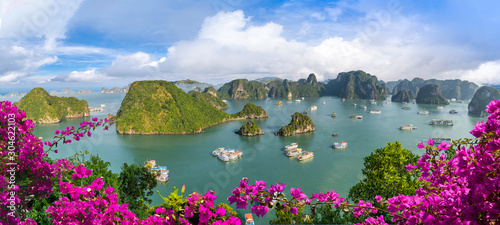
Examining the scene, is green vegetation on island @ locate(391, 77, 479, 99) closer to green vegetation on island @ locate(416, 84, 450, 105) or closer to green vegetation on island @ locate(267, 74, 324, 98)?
green vegetation on island @ locate(416, 84, 450, 105)

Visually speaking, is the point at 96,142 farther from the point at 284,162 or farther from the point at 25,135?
the point at 25,135

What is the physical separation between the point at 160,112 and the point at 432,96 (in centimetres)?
12794

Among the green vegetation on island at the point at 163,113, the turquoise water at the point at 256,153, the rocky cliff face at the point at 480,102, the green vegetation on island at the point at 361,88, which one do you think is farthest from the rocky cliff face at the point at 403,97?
the green vegetation on island at the point at 163,113

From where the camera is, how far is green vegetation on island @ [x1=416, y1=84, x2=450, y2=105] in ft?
361

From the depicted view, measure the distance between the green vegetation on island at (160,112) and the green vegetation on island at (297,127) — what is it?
67.1ft

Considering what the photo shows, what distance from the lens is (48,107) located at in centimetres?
6600

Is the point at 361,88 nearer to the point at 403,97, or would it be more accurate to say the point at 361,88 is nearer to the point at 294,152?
the point at 403,97

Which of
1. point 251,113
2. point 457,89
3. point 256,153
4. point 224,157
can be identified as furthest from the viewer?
point 457,89

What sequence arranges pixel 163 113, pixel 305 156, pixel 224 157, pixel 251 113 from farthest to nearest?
pixel 251 113 < pixel 163 113 < pixel 305 156 < pixel 224 157

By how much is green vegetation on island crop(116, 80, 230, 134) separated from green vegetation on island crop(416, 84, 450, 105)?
347 ft

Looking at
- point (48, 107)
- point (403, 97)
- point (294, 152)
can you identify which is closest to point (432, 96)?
point (403, 97)

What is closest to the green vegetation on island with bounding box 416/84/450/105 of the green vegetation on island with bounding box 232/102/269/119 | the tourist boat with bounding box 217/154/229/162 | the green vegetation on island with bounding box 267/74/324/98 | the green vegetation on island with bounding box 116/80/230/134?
the green vegetation on island with bounding box 267/74/324/98

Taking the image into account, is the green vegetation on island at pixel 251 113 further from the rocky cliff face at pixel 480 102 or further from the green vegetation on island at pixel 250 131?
the rocky cliff face at pixel 480 102

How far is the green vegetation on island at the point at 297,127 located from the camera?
4816cm
